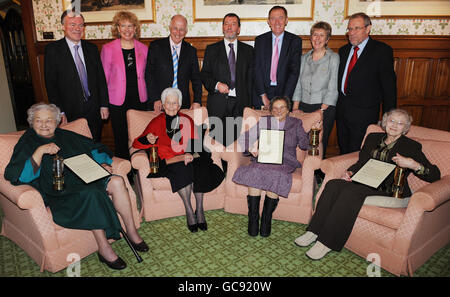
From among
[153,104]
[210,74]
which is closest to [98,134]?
[153,104]

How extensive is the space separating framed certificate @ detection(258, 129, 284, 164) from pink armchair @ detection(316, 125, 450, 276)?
524 millimetres

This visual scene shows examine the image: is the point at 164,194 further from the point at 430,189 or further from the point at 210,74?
the point at 430,189

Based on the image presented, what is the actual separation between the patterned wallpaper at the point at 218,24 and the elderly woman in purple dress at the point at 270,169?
83.9 inches

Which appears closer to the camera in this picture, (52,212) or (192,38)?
(52,212)

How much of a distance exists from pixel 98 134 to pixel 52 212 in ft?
5.58

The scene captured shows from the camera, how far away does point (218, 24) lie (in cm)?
486

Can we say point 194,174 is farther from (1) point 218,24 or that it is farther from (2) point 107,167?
(1) point 218,24

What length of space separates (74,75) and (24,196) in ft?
5.83

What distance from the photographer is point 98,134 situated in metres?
3.98

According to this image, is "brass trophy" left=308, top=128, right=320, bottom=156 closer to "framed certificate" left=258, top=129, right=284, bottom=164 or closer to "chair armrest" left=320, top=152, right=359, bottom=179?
"chair armrest" left=320, top=152, right=359, bottom=179

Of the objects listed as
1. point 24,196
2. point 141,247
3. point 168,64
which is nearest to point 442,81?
point 168,64

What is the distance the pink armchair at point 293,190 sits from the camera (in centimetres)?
311

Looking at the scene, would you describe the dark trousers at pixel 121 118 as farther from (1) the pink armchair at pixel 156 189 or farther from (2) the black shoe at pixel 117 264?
(2) the black shoe at pixel 117 264

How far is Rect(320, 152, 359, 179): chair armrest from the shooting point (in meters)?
2.92
